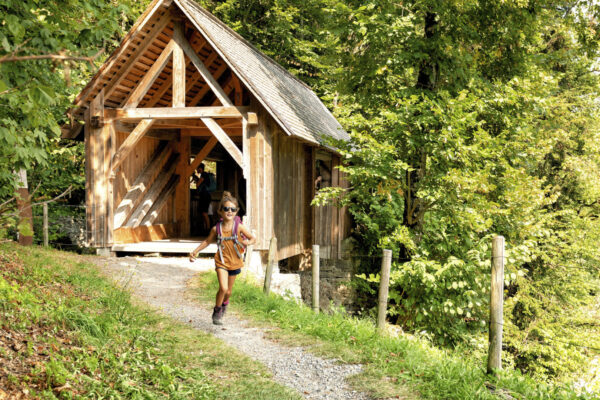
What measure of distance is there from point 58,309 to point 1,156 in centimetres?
172

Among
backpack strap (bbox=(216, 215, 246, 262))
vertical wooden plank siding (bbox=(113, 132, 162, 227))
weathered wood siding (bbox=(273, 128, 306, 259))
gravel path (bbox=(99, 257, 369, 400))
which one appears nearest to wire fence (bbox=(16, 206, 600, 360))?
vertical wooden plank siding (bbox=(113, 132, 162, 227))

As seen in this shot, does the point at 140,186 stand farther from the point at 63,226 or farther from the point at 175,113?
the point at 63,226

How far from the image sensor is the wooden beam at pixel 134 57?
37.7 ft

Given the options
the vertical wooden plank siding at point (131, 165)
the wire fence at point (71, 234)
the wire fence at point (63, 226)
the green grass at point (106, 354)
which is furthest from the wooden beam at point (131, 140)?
the green grass at point (106, 354)

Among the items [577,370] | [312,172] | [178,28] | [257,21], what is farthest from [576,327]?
[257,21]

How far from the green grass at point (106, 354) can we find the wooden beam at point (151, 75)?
618 cm

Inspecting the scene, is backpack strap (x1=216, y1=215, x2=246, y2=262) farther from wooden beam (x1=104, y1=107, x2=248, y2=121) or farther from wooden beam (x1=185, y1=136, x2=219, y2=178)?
wooden beam (x1=185, y1=136, x2=219, y2=178)

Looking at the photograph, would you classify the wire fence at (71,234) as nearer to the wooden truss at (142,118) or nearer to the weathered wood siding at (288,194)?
the wooden truss at (142,118)

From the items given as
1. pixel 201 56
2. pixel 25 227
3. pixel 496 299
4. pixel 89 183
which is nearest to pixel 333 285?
pixel 89 183

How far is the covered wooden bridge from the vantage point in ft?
37.0

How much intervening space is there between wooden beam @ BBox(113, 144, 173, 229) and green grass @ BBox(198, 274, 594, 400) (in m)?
6.48

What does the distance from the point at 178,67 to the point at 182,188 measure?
4.64m

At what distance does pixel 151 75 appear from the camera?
1175cm

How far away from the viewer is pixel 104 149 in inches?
479
